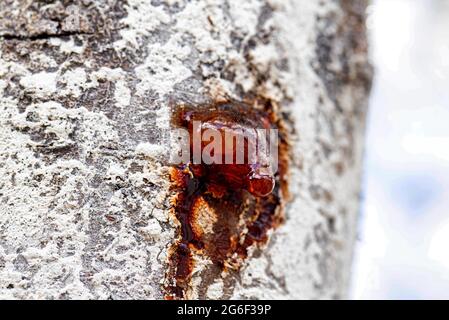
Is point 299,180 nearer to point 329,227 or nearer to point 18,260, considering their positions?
point 329,227

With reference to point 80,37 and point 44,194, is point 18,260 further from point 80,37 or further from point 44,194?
point 80,37

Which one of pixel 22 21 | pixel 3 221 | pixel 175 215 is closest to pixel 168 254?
pixel 175 215
